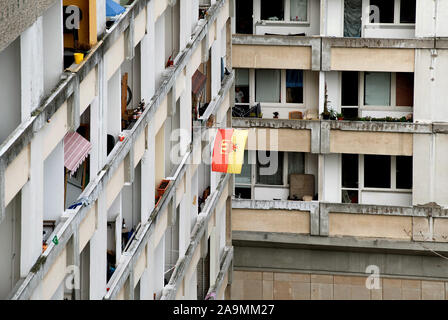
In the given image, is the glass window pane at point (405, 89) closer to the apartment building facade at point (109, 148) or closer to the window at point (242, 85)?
the window at point (242, 85)

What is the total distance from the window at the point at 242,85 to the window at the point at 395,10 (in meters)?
5.52

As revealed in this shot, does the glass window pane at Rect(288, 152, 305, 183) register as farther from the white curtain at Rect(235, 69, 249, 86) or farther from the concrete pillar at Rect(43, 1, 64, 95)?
the concrete pillar at Rect(43, 1, 64, 95)

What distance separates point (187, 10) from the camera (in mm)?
29219

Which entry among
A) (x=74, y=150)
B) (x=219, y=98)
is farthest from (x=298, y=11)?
(x=74, y=150)

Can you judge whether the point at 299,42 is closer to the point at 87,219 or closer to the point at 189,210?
the point at 189,210

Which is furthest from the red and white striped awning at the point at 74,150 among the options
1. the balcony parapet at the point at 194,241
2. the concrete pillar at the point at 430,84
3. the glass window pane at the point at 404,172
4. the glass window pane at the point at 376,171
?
the glass window pane at the point at 404,172

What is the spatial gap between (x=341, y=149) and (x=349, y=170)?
1.80m

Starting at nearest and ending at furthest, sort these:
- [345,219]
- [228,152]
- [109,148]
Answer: [109,148], [228,152], [345,219]

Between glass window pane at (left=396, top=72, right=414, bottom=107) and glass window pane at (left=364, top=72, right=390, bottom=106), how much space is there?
1.44 ft

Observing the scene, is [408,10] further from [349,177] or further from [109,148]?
[109,148]

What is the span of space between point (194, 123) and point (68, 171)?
10701mm

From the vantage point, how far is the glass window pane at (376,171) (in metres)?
44.5

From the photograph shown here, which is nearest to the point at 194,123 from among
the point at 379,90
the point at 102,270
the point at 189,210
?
the point at 189,210

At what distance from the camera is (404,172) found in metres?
44.3
